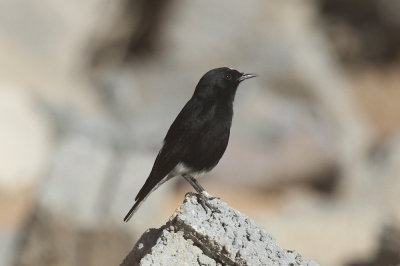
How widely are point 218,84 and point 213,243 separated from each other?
6.34ft

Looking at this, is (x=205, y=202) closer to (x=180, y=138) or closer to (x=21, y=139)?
(x=180, y=138)

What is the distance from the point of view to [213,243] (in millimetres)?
5559

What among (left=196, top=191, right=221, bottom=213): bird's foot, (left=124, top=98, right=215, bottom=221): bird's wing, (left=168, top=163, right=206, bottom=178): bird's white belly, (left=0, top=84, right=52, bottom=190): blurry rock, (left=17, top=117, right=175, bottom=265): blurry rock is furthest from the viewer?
(left=0, top=84, right=52, bottom=190): blurry rock

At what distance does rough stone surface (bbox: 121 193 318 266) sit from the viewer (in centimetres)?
554

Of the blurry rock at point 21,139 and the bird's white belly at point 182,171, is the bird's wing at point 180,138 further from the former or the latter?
the blurry rock at point 21,139

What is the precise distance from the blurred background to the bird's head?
10.7 ft

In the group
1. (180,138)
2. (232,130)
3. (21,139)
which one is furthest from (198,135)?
(21,139)

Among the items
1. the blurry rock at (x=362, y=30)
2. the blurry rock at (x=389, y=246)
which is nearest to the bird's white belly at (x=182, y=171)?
the blurry rock at (x=389, y=246)

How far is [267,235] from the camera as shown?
5684 millimetres

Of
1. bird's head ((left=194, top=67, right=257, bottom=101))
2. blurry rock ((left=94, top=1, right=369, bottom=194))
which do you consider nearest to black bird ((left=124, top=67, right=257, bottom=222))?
bird's head ((left=194, top=67, right=257, bottom=101))

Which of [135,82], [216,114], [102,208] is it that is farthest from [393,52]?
[216,114]

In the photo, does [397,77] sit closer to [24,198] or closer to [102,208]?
[24,198]

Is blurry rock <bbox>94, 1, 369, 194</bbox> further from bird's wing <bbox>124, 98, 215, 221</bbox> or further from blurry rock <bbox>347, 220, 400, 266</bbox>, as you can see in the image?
bird's wing <bbox>124, 98, 215, 221</bbox>

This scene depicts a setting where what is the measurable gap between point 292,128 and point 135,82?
4.46m
